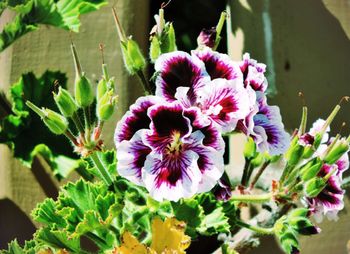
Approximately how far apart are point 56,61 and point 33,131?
17cm

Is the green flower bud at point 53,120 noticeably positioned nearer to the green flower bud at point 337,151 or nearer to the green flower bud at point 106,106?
the green flower bud at point 106,106

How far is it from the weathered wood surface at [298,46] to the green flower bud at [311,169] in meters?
0.47

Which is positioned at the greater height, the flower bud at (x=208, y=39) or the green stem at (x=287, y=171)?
the flower bud at (x=208, y=39)

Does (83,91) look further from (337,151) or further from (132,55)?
(337,151)

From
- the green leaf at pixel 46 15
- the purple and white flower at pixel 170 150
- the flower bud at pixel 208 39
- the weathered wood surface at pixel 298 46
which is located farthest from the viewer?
the weathered wood surface at pixel 298 46

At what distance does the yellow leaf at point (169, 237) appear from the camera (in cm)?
87

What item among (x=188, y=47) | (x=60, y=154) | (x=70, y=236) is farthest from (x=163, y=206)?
(x=188, y=47)

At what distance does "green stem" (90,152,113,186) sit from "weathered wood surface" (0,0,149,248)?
48 cm

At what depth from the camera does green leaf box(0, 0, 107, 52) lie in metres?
1.26

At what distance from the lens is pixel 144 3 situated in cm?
152

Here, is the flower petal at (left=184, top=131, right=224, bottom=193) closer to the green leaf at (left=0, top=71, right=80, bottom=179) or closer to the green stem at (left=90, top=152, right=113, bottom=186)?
the green stem at (left=90, top=152, right=113, bottom=186)

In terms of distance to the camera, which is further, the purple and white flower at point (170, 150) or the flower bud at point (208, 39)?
the flower bud at point (208, 39)

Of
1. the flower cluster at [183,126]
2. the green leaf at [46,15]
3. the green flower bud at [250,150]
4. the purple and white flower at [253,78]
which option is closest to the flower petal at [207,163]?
the flower cluster at [183,126]

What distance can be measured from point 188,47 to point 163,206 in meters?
0.87
